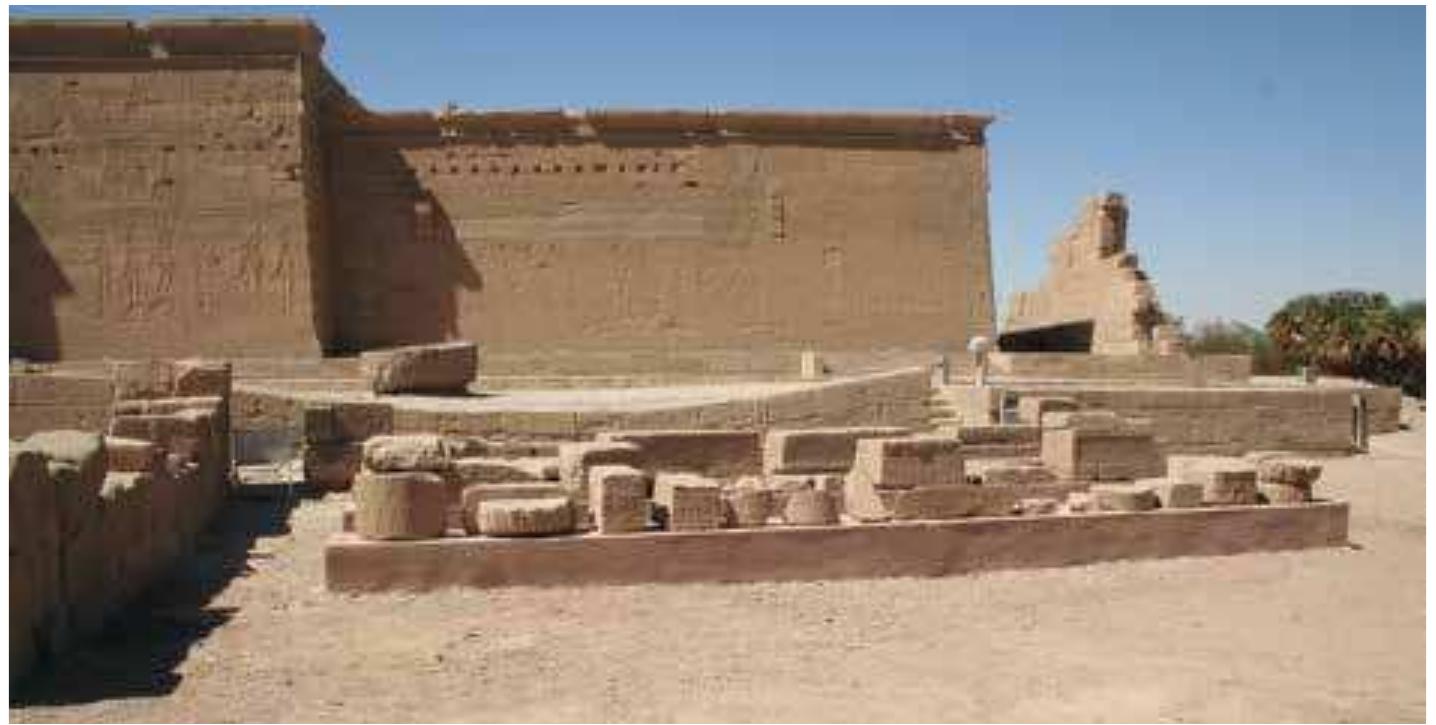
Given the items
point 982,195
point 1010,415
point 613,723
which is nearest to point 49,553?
point 613,723

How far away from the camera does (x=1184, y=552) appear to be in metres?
10.6

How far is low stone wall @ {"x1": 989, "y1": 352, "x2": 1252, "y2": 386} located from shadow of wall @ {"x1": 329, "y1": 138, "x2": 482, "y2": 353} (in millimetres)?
8766

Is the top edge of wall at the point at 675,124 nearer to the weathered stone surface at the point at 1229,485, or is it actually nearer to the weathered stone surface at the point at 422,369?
the weathered stone surface at the point at 422,369

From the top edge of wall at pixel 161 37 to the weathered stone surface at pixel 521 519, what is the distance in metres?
15.1

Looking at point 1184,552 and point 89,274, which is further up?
point 89,274

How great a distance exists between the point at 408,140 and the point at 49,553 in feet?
57.6

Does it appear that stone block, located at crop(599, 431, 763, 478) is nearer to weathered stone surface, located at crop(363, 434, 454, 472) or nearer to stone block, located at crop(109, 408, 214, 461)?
stone block, located at crop(109, 408, 214, 461)

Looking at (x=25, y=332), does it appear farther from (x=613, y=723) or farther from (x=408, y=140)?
(x=613, y=723)

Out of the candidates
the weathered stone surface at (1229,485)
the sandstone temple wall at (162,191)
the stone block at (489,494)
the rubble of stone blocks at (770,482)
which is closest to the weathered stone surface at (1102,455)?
the rubble of stone blocks at (770,482)

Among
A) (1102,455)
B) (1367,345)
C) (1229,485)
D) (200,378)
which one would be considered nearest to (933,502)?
(1229,485)

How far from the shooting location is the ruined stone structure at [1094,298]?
2512cm

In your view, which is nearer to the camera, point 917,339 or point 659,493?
point 659,493

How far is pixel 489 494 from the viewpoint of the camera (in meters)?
9.94

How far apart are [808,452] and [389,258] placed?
520 inches
